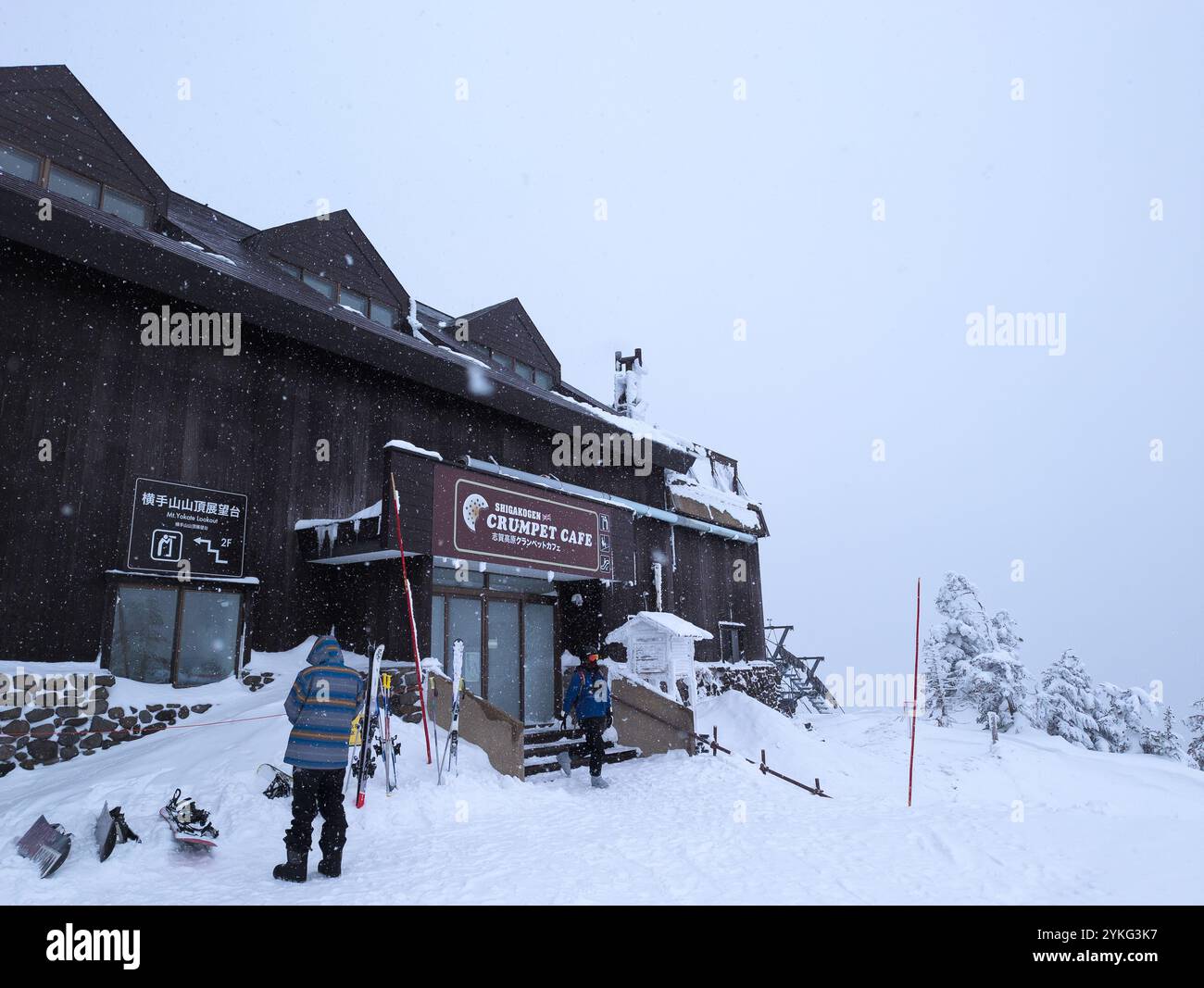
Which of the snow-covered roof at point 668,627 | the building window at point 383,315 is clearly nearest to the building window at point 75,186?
the building window at point 383,315

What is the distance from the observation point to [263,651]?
11.8 meters

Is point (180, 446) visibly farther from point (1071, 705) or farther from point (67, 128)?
point (1071, 705)

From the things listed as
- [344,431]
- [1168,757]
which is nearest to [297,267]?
[344,431]

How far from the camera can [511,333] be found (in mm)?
19281

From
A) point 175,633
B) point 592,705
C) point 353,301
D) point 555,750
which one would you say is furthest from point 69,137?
point 555,750

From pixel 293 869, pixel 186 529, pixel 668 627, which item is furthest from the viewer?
pixel 668 627

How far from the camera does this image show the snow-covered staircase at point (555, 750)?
39.2ft

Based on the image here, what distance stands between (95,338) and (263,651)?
5185 millimetres

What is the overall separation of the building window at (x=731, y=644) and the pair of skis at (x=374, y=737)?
13907 millimetres

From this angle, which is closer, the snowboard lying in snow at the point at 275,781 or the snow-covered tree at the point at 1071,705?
the snowboard lying in snow at the point at 275,781

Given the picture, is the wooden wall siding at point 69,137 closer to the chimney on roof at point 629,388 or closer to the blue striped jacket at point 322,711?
the blue striped jacket at point 322,711

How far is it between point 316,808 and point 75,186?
1057 centimetres

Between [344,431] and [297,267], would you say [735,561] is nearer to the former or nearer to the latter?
[344,431]

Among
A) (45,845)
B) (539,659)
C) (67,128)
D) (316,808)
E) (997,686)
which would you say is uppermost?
→ (67,128)
